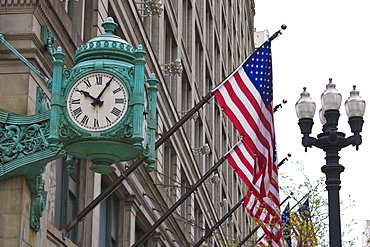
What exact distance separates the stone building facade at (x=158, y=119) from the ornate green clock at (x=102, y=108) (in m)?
0.91

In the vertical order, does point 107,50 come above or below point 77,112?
above

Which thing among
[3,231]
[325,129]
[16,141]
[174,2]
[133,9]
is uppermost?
[174,2]

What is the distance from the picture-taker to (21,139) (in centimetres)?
1068

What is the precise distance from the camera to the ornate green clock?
30.5 feet

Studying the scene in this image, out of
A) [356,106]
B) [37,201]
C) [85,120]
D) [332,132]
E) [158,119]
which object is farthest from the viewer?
[158,119]

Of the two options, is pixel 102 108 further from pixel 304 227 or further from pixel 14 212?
pixel 304 227

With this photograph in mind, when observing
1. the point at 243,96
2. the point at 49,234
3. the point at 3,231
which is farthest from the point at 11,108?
the point at 243,96

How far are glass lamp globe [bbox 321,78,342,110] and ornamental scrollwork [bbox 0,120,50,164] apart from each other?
9.37 metres

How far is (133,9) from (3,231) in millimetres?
14876

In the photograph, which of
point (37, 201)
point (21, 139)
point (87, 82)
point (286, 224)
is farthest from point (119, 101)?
point (286, 224)

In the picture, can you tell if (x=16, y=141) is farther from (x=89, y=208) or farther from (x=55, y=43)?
(x=89, y=208)

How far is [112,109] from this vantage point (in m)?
9.41

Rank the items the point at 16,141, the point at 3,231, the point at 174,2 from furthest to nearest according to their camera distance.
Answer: the point at 174,2 < the point at 3,231 < the point at 16,141

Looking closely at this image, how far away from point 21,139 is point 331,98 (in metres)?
9.54
